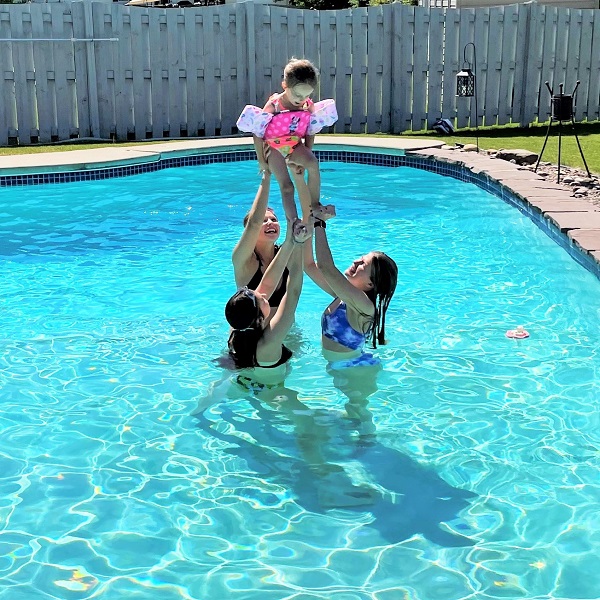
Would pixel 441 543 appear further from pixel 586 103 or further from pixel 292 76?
pixel 586 103

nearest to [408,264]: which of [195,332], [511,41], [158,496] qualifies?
[195,332]

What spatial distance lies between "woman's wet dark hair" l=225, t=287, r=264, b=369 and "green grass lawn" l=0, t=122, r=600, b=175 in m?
7.07

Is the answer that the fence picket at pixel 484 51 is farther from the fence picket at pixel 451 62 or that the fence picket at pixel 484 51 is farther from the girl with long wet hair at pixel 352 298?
the girl with long wet hair at pixel 352 298

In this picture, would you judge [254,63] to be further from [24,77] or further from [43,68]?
[24,77]

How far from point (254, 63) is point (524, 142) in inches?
177

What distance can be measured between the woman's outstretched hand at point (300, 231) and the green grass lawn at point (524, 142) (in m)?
7.19

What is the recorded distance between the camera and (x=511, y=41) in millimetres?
14078

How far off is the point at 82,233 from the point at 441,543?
6092mm

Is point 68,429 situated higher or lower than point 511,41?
lower

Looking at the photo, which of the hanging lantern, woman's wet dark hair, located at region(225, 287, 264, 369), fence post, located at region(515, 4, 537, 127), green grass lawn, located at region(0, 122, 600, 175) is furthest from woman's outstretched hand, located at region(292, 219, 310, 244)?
fence post, located at region(515, 4, 537, 127)

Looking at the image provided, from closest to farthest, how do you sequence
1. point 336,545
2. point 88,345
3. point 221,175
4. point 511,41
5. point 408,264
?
point 336,545 → point 88,345 → point 408,264 → point 221,175 → point 511,41

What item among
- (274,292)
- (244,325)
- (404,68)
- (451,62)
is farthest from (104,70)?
(244,325)

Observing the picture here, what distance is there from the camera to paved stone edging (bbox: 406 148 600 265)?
255 inches

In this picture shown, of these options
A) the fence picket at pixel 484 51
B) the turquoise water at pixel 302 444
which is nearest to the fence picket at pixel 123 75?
the fence picket at pixel 484 51
